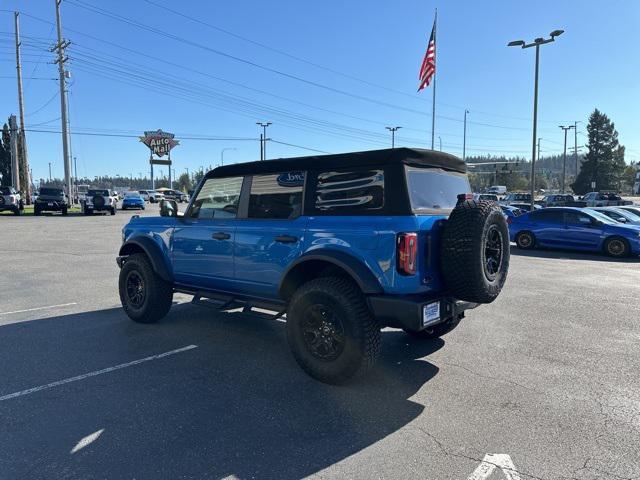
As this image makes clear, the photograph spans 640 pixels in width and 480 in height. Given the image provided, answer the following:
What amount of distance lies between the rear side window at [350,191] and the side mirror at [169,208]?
2063mm

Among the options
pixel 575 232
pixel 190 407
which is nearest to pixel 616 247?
pixel 575 232

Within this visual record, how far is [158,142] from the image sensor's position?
2341 inches

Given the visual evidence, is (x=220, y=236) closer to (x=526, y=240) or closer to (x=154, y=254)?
(x=154, y=254)

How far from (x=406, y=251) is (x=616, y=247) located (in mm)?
12207

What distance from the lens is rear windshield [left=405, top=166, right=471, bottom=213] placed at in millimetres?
3876

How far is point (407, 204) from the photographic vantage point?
3666mm

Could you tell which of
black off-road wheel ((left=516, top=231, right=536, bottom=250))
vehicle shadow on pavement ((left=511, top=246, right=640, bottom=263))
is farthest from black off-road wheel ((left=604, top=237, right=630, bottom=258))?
black off-road wheel ((left=516, top=231, right=536, bottom=250))

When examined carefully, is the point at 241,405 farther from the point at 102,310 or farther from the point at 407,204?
the point at 102,310

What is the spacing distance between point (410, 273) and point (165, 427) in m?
2.14

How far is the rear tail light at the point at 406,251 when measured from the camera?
3.53 meters

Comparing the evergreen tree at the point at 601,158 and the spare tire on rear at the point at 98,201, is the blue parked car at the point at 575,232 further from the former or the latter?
the evergreen tree at the point at 601,158

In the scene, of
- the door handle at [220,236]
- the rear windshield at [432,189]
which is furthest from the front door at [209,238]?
the rear windshield at [432,189]

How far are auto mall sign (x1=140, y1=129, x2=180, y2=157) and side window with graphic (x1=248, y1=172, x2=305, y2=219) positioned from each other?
194 ft

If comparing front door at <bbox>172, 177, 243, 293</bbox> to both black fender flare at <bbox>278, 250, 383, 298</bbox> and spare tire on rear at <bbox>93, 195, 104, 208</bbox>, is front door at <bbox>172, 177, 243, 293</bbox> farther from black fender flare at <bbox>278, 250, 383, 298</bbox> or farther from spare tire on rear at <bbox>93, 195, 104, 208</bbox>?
spare tire on rear at <bbox>93, 195, 104, 208</bbox>
